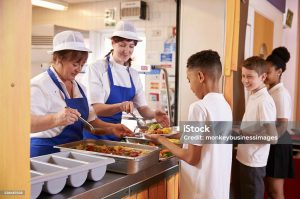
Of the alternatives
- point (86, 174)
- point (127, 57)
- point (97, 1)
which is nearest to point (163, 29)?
point (97, 1)

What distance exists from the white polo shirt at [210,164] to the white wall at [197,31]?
1293mm

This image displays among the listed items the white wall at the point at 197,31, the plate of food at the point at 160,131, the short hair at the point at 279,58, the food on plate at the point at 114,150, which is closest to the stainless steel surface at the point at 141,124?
the plate of food at the point at 160,131

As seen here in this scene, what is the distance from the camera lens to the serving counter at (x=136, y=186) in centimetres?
141

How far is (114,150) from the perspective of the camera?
1.86 m

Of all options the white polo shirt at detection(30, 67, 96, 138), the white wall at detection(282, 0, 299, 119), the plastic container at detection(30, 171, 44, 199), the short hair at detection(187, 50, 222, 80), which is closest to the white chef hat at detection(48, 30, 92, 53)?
the white polo shirt at detection(30, 67, 96, 138)

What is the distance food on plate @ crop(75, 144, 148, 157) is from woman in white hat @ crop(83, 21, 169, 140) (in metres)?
0.43

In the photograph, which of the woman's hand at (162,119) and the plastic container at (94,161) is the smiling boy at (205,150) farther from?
the woman's hand at (162,119)

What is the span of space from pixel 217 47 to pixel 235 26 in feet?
0.80

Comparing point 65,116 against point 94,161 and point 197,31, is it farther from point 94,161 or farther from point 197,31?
point 197,31

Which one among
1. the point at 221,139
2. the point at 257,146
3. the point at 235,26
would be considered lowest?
the point at 257,146

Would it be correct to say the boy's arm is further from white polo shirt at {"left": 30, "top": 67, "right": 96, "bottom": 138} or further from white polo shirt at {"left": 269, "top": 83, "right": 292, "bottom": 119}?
white polo shirt at {"left": 269, "top": 83, "right": 292, "bottom": 119}

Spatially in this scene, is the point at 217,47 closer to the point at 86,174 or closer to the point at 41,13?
the point at 86,174

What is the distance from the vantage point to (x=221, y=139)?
178 cm

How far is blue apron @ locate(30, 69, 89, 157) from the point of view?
189cm
